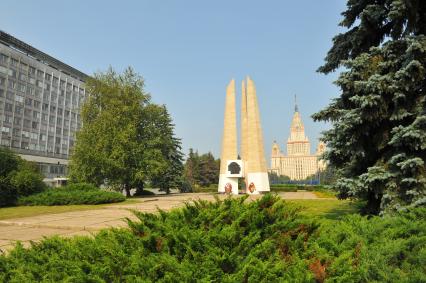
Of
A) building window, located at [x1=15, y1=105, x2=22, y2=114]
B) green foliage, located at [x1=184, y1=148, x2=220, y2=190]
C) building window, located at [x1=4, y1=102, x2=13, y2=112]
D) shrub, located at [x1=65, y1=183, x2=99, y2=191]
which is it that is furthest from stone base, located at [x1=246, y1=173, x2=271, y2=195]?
building window, located at [x1=15, y1=105, x2=22, y2=114]

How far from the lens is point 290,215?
4582 mm

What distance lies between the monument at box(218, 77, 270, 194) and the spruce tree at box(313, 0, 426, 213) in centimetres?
3036

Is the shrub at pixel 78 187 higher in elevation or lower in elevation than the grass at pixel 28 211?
higher

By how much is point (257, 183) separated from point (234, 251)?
119 feet

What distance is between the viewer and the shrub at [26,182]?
67.7 ft

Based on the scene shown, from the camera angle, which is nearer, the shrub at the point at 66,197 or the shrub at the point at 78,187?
the shrub at the point at 66,197

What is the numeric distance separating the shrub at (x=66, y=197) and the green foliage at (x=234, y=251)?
18.2m

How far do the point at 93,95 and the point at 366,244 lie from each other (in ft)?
108

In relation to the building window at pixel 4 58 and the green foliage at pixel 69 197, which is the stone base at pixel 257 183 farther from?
the building window at pixel 4 58

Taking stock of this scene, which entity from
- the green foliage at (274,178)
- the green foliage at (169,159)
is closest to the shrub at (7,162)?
the green foliage at (169,159)

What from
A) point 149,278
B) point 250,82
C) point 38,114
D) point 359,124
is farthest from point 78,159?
point 38,114

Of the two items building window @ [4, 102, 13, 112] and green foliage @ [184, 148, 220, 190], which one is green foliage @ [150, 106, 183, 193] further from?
building window @ [4, 102, 13, 112]

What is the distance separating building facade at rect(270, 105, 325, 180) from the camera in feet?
527

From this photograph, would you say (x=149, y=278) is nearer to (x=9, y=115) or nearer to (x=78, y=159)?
(x=78, y=159)
